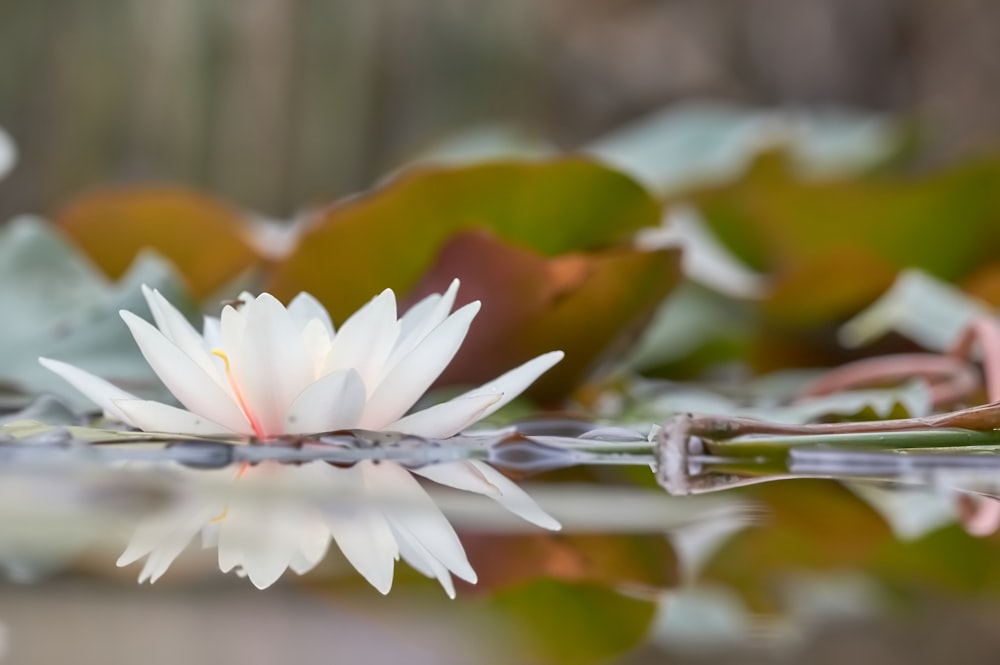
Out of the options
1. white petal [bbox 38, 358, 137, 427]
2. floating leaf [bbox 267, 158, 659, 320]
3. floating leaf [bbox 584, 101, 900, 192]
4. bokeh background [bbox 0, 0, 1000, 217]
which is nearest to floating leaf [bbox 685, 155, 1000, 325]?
floating leaf [bbox 584, 101, 900, 192]

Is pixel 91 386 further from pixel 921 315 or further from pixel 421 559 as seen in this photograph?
pixel 921 315

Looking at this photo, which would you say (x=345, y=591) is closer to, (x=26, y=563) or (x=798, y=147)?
(x=26, y=563)

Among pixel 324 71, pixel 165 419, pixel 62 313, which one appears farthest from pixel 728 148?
pixel 324 71

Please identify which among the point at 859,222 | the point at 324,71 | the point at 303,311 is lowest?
the point at 303,311

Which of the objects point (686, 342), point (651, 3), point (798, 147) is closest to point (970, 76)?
point (651, 3)

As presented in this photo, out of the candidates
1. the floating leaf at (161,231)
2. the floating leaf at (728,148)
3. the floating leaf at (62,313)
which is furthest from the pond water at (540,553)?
the floating leaf at (728,148)

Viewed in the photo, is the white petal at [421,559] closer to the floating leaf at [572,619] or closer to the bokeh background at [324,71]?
the floating leaf at [572,619]

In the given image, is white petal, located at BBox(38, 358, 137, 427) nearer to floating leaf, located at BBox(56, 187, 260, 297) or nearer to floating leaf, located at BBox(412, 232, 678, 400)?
floating leaf, located at BBox(412, 232, 678, 400)
